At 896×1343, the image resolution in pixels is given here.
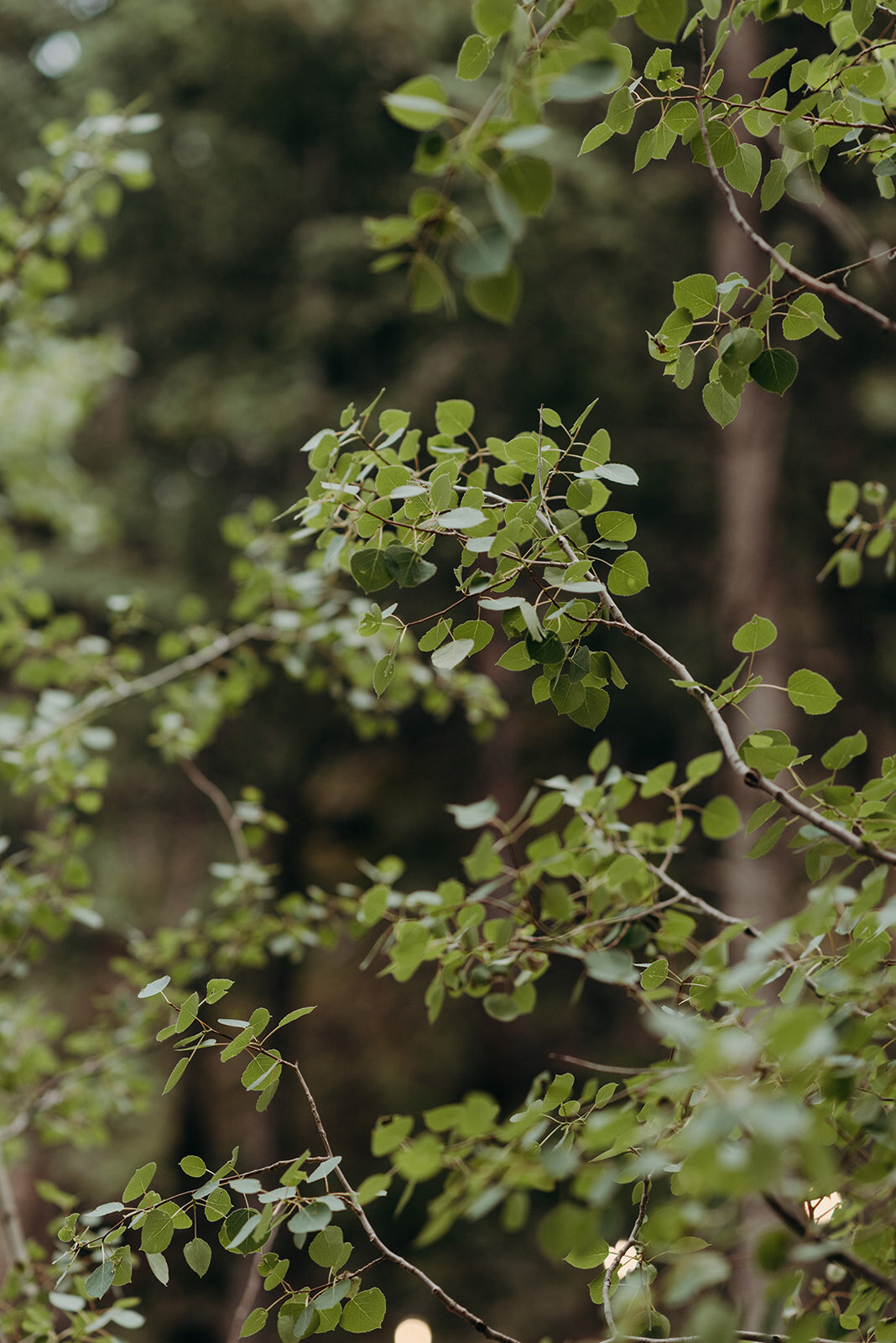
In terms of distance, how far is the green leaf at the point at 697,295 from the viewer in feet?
2.80

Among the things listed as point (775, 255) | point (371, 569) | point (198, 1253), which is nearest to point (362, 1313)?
point (198, 1253)

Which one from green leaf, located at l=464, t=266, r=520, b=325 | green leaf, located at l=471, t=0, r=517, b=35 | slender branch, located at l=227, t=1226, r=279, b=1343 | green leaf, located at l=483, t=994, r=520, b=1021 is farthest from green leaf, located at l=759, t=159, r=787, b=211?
slender branch, located at l=227, t=1226, r=279, b=1343

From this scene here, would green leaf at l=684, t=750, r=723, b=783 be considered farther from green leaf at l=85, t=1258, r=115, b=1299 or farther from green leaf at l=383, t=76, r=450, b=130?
green leaf at l=85, t=1258, r=115, b=1299

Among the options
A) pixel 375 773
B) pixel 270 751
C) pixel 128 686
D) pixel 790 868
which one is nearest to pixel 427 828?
pixel 375 773

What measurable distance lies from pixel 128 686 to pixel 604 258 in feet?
15.8

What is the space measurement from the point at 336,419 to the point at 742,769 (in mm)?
4963

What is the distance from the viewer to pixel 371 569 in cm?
79

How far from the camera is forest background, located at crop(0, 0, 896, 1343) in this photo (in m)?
5.32

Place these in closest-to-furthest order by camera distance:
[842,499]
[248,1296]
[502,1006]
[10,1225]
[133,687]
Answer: [502,1006] < [842,499] < [248,1296] < [10,1225] < [133,687]

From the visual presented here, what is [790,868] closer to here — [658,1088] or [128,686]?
[128,686]

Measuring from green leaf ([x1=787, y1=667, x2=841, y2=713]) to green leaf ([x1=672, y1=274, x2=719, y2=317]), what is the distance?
355 mm

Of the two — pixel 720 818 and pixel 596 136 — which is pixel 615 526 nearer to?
pixel 720 818

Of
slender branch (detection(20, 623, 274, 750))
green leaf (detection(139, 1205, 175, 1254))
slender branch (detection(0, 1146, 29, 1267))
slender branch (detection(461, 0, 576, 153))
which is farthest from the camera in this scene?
slender branch (detection(20, 623, 274, 750))

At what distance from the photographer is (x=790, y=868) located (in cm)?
479
